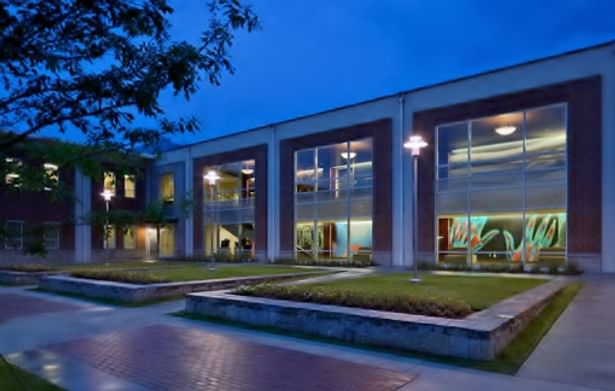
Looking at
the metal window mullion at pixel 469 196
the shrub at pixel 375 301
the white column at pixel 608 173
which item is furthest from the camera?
the metal window mullion at pixel 469 196

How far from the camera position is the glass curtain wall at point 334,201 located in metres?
28.0

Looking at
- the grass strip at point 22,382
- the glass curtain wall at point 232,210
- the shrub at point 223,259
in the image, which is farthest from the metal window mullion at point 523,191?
the grass strip at point 22,382

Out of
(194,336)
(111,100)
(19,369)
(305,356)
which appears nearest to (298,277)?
(194,336)

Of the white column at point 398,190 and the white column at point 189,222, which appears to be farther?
the white column at point 189,222

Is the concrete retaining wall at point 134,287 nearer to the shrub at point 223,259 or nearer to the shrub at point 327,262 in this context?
the shrub at point 327,262

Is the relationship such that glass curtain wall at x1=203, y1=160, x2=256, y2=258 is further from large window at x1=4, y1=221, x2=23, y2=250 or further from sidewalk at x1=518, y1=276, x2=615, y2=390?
large window at x1=4, y1=221, x2=23, y2=250

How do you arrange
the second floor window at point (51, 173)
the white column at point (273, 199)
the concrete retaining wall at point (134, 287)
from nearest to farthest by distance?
1. the second floor window at point (51, 173)
2. the concrete retaining wall at point (134, 287)
3. the white column at point (273, 199)

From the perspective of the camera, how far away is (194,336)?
9469 millimetres

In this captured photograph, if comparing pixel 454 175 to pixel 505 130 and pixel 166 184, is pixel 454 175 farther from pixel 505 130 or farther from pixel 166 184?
pixel 166 184

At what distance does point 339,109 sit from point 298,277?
534 inches

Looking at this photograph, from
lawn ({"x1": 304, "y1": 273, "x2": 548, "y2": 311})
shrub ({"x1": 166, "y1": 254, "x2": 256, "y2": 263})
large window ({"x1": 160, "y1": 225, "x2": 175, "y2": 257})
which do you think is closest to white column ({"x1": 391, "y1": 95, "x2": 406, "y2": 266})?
lawn ({"x1": 304, "y1": 273, "x2": 548, "y2": 311})

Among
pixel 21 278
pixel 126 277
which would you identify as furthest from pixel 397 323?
pixel 21 278

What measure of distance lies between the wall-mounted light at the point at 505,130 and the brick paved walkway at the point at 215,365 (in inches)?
742

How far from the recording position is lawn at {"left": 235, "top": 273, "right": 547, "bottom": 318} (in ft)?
29.7
